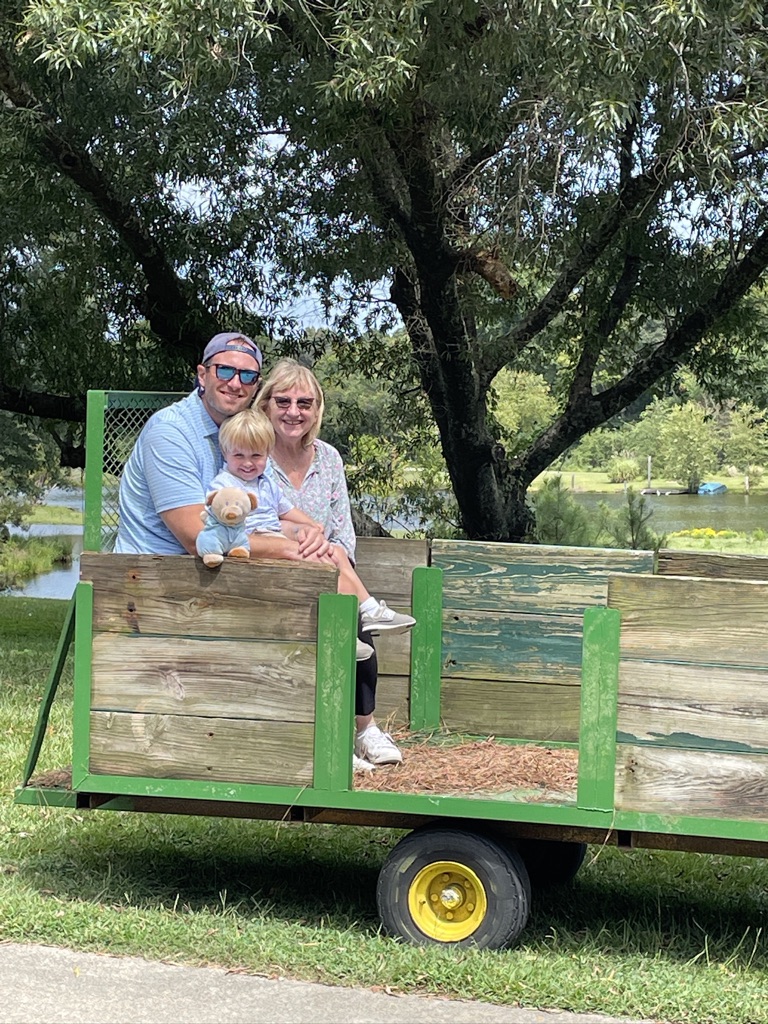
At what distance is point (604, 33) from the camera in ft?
20.1

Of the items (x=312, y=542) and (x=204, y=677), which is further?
(x=312, y=542)

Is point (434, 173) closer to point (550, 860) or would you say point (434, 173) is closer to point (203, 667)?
point (550, 860)

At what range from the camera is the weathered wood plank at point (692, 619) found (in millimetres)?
3799

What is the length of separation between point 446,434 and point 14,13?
193 inches

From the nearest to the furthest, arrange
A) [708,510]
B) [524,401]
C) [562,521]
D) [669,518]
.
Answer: [562,521]
[524,401]
[669,518]
[708,510]

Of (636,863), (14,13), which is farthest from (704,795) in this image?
(14,13)

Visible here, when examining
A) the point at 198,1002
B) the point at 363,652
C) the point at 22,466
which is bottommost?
the point at 198,1002

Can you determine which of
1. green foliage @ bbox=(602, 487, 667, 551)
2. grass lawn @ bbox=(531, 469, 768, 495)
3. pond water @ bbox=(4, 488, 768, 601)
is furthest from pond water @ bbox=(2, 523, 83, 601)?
grass lawn @ bbox=(531, 469, 768, 495)

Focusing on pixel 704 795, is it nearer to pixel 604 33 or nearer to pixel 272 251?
pixel 604 33

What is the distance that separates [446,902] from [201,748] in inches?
35.7

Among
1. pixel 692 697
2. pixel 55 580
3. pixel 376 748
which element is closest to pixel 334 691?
pixel 376 748

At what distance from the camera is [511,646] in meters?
5.29

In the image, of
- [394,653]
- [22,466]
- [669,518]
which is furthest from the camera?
[669,518]

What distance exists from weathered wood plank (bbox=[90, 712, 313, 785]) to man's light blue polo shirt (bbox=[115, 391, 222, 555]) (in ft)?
1.97
